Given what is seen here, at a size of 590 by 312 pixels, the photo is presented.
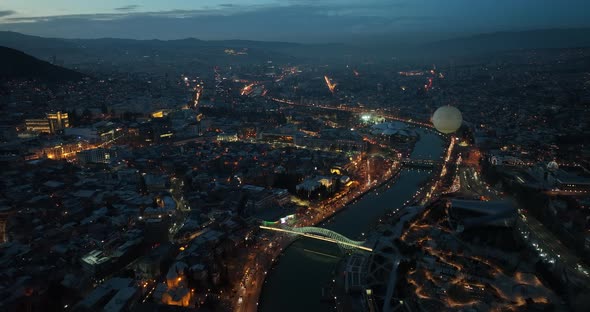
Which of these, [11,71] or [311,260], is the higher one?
[11,71]

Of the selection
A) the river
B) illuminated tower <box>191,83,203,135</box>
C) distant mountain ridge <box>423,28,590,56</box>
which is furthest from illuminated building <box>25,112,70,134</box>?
distant mountain ridge <box>423,28,590,56</box>

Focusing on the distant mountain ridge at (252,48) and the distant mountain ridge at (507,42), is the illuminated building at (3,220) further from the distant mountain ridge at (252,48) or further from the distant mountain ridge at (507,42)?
the distant mountain ridge at (507,42)

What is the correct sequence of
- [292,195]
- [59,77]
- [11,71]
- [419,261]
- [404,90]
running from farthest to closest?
[404,90]
[59,77]
[11,71]
[292,195]
[419,261]

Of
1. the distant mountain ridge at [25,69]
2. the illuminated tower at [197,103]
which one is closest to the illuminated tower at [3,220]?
the illuminated tower at [197,103]

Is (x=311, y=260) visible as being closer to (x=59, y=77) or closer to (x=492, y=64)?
(x=59, y=77)

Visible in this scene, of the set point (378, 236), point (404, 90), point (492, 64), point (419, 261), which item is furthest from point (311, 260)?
point (492, 64)

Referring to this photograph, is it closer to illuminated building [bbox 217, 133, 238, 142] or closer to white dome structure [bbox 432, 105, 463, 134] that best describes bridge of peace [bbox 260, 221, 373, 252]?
illuminated building [bbox 217, 133, 238, 142]
